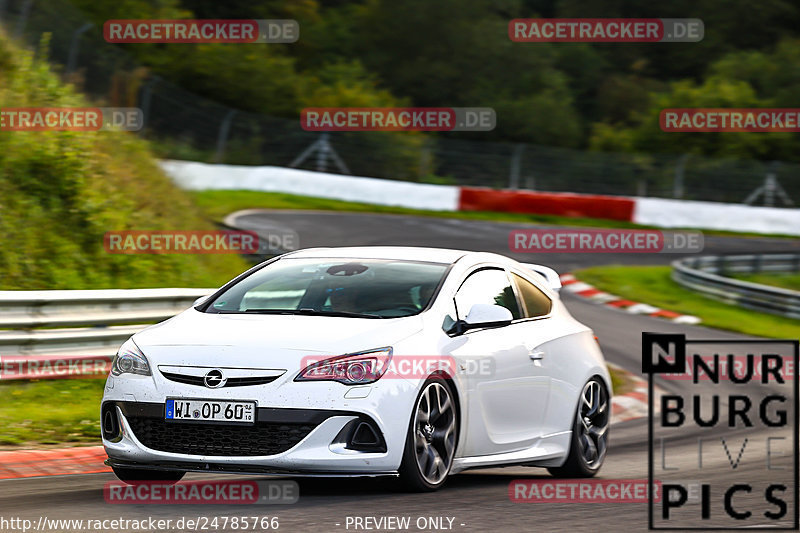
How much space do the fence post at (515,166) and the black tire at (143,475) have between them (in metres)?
26.7

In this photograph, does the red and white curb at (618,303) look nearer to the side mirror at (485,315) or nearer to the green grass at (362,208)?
the green grass at (362,208)

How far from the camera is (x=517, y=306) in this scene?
7.71 metres

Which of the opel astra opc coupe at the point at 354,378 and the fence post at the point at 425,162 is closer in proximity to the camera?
the opel astra opc coupe at the point at 354,378

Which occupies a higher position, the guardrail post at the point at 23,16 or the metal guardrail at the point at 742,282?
the guardrail post at the point at 23,16

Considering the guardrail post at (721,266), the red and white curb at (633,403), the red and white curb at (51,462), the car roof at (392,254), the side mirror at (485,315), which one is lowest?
the red and white curb at (633,403)

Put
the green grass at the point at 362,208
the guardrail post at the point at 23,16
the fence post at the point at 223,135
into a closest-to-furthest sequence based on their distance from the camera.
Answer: the guardrail post at the point at 23,16 < the green grass at the point at 362,208 < the fence post at the point at 223,135

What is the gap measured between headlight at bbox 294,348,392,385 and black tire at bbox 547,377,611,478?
213 cm

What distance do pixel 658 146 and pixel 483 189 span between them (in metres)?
19.6

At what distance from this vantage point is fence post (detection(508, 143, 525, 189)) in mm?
32938

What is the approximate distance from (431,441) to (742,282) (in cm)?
1692

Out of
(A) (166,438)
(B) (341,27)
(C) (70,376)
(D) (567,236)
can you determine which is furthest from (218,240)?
(B) (341,27)

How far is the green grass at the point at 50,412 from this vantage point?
330 inches

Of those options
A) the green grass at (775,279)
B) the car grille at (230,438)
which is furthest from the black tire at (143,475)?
the green grass at (775,279)

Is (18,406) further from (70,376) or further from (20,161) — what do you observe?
(20,161)
